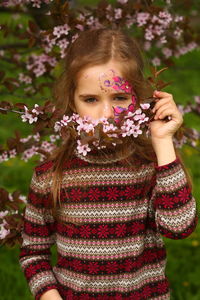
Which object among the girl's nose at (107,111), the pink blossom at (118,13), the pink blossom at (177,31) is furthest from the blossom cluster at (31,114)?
the pink blossom at (177,31)

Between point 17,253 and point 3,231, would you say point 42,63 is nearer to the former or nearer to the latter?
point 3,231

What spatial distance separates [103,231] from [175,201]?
35 centimetres

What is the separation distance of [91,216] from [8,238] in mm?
539

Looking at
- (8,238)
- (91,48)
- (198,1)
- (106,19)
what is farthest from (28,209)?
(198,1)

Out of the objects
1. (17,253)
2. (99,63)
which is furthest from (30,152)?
(17,253)

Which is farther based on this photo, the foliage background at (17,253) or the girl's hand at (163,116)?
the foliage background at (17,253)

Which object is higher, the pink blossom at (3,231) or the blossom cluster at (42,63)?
the blossom cluster at (42,63)

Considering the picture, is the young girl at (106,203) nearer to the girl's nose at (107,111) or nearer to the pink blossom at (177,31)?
the girl's nose at (107,111)

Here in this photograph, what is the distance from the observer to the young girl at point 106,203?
207 centimetres

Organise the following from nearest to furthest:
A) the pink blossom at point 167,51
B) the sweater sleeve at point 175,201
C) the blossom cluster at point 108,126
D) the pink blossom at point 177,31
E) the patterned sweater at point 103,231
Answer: the blossom cluster at point 108,126 → the sweater sleeve at point 175,201 → the patterned sweater at point 103,231 → the pink blossom at point 177,31 → the pink blossom at point 167,51

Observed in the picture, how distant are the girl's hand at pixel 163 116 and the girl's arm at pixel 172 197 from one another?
4 cm

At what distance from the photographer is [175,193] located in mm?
1996

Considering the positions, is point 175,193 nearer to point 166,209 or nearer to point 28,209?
point 166,209

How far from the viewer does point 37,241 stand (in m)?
2.29
